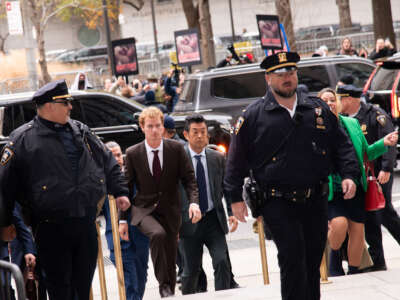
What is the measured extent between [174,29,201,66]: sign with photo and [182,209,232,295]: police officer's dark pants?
16800mm

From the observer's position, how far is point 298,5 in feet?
202

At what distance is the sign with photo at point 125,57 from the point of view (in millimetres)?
22094

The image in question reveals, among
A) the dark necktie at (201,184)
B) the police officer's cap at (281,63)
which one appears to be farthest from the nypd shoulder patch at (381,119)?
the police officer's cap at (281,63)

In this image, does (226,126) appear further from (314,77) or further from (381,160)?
(381,160)

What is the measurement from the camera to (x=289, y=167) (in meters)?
5.59

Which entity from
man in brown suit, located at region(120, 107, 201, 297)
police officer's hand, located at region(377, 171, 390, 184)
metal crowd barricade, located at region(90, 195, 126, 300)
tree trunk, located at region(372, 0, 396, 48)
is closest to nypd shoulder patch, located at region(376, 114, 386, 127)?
police officer's hand, located at region(377, 171, 390, 184)

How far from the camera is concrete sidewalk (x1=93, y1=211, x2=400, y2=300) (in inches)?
268

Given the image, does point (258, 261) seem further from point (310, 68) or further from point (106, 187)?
point (310, 68)

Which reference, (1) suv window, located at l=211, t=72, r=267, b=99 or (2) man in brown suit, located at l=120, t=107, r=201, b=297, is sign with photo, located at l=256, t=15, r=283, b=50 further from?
(2) man in brown suit, located at l=120, t=107, r=201, b=297

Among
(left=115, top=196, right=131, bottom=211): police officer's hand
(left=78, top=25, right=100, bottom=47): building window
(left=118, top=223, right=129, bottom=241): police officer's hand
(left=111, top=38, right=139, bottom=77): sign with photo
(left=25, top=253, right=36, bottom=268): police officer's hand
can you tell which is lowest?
(left=118, top=223, right=129, bottom=241): police officer's hand

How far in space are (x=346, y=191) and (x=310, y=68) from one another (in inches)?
417

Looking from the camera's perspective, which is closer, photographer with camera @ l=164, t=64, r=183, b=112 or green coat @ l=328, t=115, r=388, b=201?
green coat @ l=328, t=115, r=388, b=201

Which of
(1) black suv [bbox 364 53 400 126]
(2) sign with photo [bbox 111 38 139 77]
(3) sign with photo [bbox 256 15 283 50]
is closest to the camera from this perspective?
(1) black suv [bbox 364 53 400 126]

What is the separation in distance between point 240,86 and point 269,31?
2932 mm
